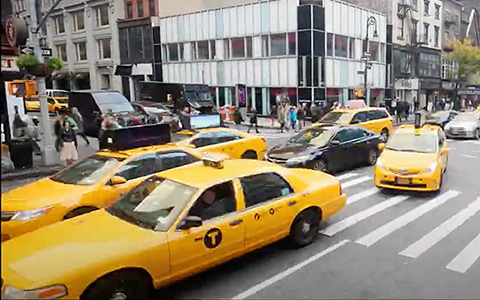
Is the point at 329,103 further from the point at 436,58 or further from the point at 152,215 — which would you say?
the point at 152,215

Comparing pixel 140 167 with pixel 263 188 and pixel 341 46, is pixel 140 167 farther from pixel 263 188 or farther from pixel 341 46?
pixel 341 46

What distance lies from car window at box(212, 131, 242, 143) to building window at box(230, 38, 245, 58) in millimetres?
23324

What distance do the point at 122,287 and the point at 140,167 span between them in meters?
3.81

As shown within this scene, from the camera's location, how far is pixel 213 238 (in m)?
5.70

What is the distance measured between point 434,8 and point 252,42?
25.8 m

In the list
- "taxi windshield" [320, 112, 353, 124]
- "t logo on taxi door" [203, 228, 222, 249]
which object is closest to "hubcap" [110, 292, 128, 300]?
"t logo on taxi door" [203, 228, 222, 249]

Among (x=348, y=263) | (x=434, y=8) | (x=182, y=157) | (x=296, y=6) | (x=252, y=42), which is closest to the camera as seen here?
(x=348, y=263)

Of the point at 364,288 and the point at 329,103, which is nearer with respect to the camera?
the point at 364,288

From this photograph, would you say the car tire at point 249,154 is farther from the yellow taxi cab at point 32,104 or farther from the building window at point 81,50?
the building window at point 81,50

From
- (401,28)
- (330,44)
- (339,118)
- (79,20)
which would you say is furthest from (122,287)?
(79,20)

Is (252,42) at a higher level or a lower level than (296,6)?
lower

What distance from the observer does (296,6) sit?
105 ft

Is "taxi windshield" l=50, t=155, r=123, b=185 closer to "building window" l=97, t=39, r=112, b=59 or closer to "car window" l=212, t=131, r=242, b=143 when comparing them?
"car window" l=212, t=131, r=242, b=143

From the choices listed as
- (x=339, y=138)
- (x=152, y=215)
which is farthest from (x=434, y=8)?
(x=152, y=215)
